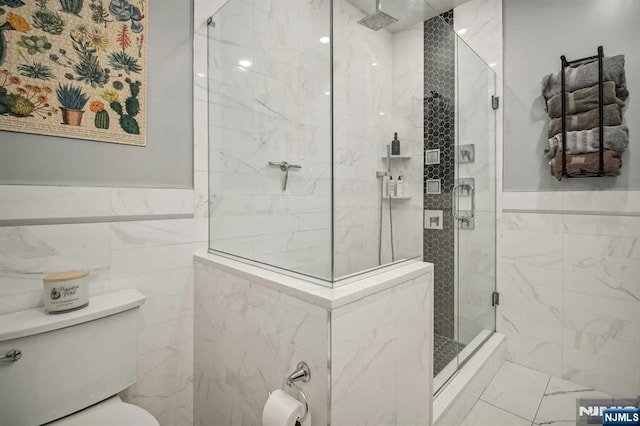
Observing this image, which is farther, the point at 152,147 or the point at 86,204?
the point at 152,147

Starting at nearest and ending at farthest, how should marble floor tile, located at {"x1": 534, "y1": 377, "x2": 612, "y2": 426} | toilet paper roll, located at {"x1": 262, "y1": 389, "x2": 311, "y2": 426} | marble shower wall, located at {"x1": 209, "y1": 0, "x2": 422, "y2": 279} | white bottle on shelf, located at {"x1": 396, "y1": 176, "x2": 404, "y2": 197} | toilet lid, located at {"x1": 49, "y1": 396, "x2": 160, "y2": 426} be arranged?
toilet paper roll, located at {"x1": 262, "y1": 389, "x2": 311, "y2": 426} < toilet lid, located at {"x1": 49, "y1": 396, "x2": 160, "y2": 426} < marble shower wall, located at {"x1": 209, "y1": 0, "x2": 422, "y2": 279} < marble floor tile, located at {"x1": 534, "y1": 377, "x2": 612, "y2": 426} < white bottle on shelf, located at {"x1": 396, "y1": 176, "x2": 404, "y2": 197}

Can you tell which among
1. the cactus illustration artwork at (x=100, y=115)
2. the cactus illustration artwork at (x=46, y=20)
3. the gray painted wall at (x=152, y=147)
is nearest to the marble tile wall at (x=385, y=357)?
the gray painted wall at (x=152, y=147)

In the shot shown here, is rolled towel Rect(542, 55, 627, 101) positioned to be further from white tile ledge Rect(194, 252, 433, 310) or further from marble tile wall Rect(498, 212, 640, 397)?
white tile ledge Rect(194, 252, 433, 310)

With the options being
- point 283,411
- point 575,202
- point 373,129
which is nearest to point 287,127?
point 373,129

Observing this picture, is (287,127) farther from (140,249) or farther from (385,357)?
(385,357)

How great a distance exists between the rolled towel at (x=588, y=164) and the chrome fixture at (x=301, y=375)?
192 cm

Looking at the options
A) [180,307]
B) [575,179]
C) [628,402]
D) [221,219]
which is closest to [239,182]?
[221,219]

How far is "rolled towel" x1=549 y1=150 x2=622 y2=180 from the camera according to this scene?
1672 millimetres

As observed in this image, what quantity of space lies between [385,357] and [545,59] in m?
2.21

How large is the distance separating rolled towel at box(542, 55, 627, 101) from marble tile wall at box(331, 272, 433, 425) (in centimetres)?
155

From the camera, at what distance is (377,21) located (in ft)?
5.35

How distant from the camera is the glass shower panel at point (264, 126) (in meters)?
1.54

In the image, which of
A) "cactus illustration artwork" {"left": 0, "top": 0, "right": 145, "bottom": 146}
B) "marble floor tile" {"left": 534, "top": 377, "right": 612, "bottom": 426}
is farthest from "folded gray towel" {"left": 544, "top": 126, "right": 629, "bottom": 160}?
"cactus illustration artwork" {"left": 0, "top": 0, "right": 145, "bottom": 146}

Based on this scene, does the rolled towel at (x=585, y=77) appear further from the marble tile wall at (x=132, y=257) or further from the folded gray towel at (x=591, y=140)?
the marble tile wall at (x=132, y=257)
